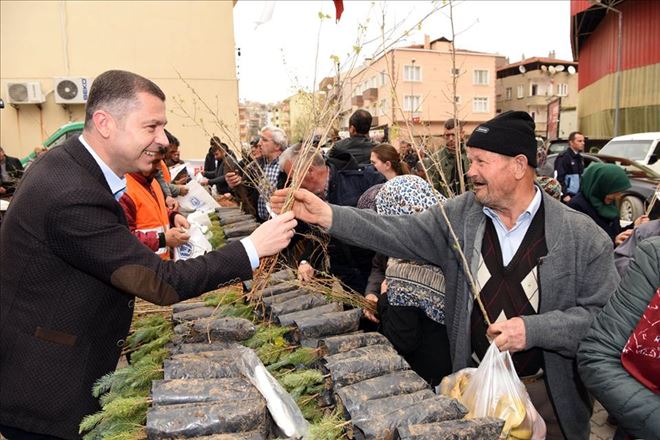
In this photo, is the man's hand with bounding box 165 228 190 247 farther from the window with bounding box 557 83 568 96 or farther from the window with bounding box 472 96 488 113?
the window with bounding box 557 83 568 96

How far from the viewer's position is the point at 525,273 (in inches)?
80.0

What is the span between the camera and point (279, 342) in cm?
207

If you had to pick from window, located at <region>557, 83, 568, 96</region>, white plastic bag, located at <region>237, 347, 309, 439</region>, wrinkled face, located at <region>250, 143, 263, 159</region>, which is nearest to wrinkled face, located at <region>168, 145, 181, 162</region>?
wrinkled face, located at <region>250, 143, 263, 159</region>

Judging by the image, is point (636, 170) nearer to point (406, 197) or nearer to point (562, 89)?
point (406, 197)

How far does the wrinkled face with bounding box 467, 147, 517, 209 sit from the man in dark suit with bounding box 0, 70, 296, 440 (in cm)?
113

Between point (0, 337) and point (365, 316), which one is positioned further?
point (365, 316)

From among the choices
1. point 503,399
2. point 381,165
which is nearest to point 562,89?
point 381,165

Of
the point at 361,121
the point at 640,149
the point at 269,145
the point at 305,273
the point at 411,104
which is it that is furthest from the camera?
the point at 640,149

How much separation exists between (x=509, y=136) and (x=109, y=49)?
1302 centimetres

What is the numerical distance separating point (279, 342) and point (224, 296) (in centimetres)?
49

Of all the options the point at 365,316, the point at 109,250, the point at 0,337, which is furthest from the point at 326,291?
the point at 0,337

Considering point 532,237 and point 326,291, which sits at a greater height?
point 532,237

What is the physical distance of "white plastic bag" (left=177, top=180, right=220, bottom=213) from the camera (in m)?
4.67

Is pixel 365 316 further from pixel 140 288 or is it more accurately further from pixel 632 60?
pixel 632 60
